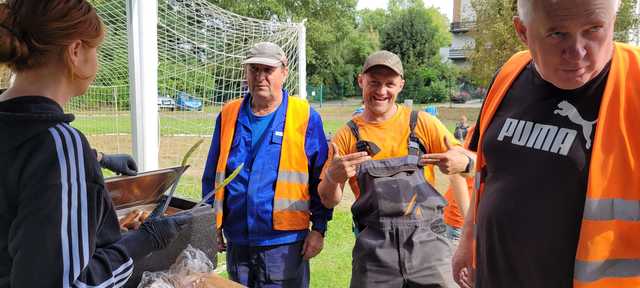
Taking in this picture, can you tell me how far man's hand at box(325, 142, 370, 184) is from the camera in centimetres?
225

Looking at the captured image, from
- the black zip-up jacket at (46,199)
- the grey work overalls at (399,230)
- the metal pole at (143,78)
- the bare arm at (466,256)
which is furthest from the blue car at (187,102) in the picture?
the black zip-up jacket at (46,199)

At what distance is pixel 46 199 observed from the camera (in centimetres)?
107

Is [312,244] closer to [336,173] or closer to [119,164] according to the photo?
[336,173]

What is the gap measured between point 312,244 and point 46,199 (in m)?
1.78

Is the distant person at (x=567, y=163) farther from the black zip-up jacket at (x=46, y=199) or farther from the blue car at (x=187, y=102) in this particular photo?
the blue car at (x=187, y=102)

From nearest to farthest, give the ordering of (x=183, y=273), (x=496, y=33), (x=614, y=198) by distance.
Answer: (x=614, y=198)
(x=183, y=273)
(x=496, y=33)

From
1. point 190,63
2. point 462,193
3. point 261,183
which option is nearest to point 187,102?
point 190,63

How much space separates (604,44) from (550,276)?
671 mm

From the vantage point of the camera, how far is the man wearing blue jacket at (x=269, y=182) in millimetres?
2607

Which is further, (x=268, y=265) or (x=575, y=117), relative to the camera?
(x=268, y=265)

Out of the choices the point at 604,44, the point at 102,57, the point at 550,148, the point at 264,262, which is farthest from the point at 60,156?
the point at 102,57

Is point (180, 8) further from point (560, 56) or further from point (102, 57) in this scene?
point (560, 56)

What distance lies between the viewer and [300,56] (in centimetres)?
606

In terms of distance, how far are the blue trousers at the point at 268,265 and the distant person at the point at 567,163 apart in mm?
1303
